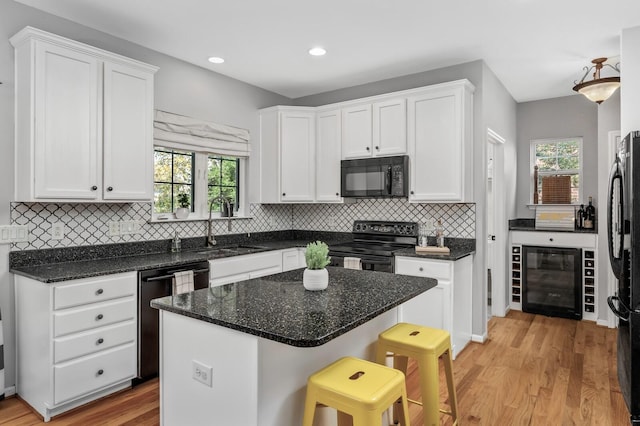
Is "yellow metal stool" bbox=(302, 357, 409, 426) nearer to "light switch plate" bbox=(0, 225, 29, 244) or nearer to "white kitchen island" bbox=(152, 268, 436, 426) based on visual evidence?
"white kitchen island" bbox=(152, 268, 436, 426)

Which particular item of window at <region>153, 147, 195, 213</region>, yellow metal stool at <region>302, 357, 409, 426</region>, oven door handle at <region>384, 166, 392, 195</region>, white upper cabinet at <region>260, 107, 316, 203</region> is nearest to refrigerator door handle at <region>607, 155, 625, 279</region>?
oven door handle at <region>384, 166, 392, 195</region>

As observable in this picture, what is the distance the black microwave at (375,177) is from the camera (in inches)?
151

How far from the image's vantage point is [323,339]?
4.32 ft

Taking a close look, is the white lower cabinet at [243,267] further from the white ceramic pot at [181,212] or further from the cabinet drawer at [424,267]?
the cabinet drawer at [424,267]

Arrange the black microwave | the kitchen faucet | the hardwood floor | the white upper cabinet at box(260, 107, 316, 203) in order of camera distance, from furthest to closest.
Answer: the white upper cabinet at box(260, 107, 316, 203)
the kitchen faucet
the black microwave
the hardwood floor

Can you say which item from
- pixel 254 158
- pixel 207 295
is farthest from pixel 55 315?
pixel 254 158

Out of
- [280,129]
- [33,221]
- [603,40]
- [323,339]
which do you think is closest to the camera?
[323,339]

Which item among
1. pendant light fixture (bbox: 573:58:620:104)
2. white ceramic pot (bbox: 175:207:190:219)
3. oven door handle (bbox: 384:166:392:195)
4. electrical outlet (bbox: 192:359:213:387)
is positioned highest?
pendant light fixture (bbox: 573:58:620:104)

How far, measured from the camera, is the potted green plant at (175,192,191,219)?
12.2ft

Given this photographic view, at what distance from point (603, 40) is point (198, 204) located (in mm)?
3823

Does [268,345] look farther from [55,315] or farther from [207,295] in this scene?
[55,315]

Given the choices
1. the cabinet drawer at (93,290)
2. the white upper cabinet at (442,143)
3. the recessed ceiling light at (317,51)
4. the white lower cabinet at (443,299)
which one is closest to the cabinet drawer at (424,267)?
the white lower cabinet at (443,299)

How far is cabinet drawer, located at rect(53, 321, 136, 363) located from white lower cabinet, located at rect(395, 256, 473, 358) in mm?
2059

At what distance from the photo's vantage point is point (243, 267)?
364cm
